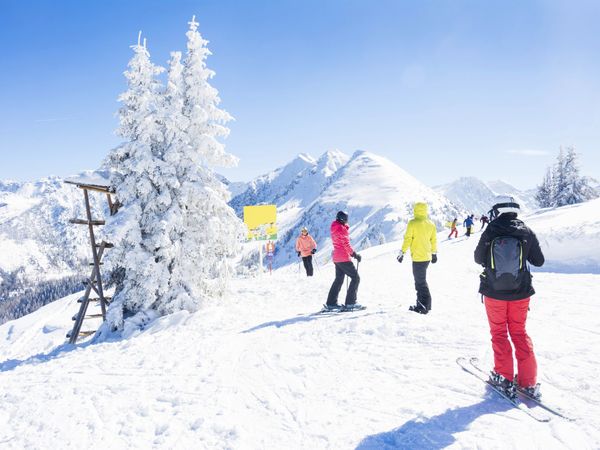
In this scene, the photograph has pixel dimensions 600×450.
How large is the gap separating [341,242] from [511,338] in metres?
5.11

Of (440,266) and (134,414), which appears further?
(440,266)

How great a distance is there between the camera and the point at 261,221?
921 inches

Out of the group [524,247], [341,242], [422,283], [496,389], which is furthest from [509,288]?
[341,242]

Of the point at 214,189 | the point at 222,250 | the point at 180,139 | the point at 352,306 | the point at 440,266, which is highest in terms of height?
the point at 180,139

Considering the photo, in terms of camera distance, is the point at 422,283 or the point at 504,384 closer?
the point at 504,384

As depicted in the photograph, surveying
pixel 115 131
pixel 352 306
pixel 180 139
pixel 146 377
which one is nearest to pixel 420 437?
pixel 146 377

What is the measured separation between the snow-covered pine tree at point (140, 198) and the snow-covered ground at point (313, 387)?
2.71m

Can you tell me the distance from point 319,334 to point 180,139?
9.09 metres

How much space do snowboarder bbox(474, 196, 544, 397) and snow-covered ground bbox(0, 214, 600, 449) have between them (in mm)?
378

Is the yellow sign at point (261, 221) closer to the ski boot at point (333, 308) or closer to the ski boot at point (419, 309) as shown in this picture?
the ski boot at point (333, 308)

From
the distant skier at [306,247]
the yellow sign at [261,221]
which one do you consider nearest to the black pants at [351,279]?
the distant skier at [306,247]

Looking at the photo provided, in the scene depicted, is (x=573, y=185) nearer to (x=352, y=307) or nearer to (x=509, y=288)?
(x=352, y=307)

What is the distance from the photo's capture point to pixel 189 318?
448 inches

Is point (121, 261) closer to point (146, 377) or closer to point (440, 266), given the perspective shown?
point (146, 377)
